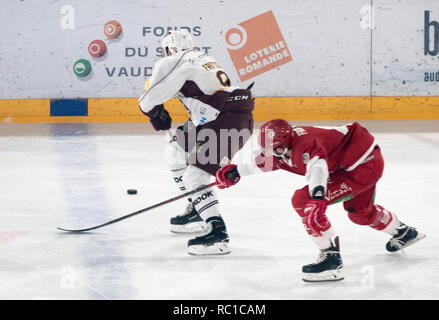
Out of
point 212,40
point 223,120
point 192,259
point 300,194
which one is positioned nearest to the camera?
point 300,194

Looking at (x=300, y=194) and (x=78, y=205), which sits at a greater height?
(x=300, y=194)

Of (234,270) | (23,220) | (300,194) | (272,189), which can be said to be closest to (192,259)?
(234,270)

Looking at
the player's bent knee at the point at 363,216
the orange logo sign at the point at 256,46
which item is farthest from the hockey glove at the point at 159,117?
the orange logo sign at the point at 256,46

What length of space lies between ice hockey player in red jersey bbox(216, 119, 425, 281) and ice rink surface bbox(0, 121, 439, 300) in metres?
0.17

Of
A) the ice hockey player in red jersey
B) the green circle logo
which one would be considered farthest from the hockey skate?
the green circle logo

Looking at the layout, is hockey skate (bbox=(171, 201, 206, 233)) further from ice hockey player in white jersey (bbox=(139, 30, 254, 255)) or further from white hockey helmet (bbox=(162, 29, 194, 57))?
white hockey helmet (bbox=(162, 29, 194, 57))

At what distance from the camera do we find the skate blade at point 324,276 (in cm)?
315

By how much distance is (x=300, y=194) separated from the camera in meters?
3.26

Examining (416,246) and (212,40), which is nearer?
(416,246)

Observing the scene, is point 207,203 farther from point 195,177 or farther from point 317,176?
point 317,176

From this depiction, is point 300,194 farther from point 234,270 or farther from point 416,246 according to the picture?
point 416,246

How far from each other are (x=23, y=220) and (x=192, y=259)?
4.46ft

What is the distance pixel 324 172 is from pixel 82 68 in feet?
21.4

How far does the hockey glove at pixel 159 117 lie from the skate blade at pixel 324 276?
127 centimetres
